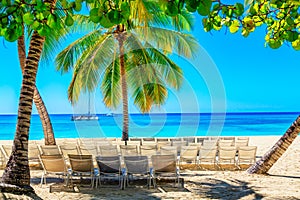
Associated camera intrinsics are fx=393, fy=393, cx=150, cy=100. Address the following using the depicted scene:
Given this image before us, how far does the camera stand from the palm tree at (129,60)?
51.8ft

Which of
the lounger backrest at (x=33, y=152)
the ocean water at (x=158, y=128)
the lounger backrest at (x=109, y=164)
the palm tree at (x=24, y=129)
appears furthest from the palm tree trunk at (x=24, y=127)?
the ocean water at (x=158, y=128)

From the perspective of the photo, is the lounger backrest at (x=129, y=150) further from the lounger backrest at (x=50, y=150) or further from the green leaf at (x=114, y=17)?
the green leaf at (x=114, y=17)

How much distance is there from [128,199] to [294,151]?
33.5 ft

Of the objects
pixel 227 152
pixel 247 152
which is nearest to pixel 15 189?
pixel 227 152

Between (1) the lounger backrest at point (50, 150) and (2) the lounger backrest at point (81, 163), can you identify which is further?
(1) the lounger backrest at point (50, 150)

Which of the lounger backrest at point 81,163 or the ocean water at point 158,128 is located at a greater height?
the ocean water at point 158,128

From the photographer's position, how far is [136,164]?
8141 mm

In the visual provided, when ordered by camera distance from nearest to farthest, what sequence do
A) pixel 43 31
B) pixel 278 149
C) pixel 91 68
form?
pixel 43 31 → pixel 278 149 → pixel 91 68

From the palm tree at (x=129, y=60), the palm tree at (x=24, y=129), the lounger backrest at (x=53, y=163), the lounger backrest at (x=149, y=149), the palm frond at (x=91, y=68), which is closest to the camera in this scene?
the palm tree at (x=24, y=129)

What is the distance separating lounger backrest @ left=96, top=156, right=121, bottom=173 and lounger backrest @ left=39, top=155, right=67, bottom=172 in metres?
0.73

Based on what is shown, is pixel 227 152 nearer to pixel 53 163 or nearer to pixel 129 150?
pixel 129 150

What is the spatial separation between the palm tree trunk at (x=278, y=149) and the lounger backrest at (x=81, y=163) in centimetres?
420

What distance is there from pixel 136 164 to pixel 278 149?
11.9ft

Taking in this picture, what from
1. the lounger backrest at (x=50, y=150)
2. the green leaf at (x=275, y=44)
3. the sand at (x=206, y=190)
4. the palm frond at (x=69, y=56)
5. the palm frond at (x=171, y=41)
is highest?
the palm frond at (x=171, y=41)
